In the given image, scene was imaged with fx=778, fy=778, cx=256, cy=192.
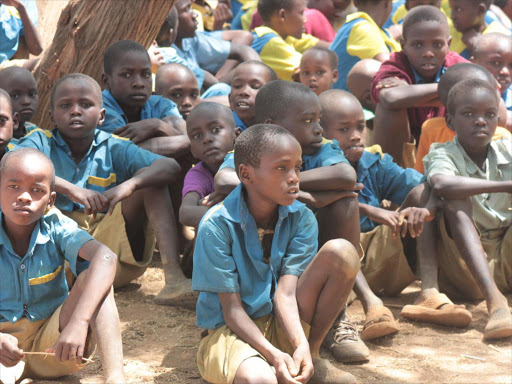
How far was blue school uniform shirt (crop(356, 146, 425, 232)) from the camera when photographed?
4258mm

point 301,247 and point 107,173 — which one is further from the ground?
point 107,173

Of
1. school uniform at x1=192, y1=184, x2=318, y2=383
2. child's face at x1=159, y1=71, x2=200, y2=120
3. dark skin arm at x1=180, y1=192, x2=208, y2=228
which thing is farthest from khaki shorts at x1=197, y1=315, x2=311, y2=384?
child's face at x1=159, y1=71, x2=200, y2=120

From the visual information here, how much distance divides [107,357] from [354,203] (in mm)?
1333

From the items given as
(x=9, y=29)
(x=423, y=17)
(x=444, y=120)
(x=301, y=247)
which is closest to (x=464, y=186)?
(x=444, y=120)

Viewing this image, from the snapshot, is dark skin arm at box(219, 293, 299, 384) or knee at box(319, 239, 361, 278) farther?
knee at box(319, 239, 361, 278)

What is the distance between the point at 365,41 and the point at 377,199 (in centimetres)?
240

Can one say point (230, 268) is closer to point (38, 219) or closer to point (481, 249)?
point (38, 219)

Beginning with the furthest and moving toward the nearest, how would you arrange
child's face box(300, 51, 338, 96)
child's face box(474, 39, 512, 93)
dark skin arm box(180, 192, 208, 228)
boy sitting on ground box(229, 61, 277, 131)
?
child's face box(300, 51, 338, 96) < child's face box(474, 39, 512, 93) < boy sitting on ground box(229, 61, 277, 131) < dark skin arm box(180, 192, 208, 228)

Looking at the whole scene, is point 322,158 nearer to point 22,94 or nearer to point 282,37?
point 22,94

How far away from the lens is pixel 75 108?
407 cm

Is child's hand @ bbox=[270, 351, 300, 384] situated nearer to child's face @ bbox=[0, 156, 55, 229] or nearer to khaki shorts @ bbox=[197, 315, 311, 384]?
khaki shorts @ bbox=[197, 315, 311, 384]

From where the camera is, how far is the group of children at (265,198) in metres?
3.03

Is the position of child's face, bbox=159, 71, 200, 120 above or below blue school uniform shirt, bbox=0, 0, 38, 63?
below

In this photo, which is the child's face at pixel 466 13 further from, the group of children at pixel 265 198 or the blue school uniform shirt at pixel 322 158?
the blue school uniform shirt at pixel 322 158
